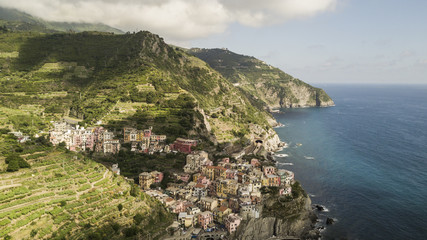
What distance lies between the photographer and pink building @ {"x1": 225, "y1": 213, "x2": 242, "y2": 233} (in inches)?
2012

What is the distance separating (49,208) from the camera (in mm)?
33875

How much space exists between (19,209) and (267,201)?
43.3 metres

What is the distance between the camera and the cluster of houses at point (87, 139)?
69125mm

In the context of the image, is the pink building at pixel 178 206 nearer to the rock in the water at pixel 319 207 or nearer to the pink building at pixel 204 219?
the pink building at pixel 204 219

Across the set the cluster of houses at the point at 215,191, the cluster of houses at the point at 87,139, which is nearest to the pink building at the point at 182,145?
the cluster of houses at the point at 215,191

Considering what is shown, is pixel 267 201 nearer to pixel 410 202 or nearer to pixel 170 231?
pixel 170 231

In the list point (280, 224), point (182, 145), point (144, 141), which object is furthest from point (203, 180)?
point (144, 141)

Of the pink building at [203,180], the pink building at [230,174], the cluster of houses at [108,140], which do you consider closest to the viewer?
the pink building at [203,180]

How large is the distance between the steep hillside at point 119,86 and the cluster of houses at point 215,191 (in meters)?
18.4

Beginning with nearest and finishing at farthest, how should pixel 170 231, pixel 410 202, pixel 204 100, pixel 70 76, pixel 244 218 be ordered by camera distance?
pixel 170 231 → pixel 244 218 → pixel 410 202 → pixel 70 76 → pixel 204 100

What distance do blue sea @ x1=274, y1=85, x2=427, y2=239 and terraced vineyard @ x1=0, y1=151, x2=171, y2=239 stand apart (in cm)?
3939

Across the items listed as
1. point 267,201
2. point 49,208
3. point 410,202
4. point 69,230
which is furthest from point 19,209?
point 410,202

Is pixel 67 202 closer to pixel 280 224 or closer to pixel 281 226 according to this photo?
pixel 280 224

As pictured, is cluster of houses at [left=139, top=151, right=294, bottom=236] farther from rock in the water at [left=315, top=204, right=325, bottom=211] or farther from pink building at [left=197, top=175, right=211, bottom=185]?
rock in the water at [left=315, top=204, right=325, bottom=211]
